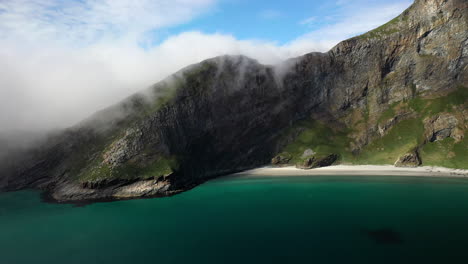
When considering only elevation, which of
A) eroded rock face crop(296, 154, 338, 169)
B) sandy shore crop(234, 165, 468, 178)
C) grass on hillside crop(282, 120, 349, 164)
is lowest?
sandy shore crop(234, 165, 468, 178)

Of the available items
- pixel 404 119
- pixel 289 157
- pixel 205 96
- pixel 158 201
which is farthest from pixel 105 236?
pixel 404 119

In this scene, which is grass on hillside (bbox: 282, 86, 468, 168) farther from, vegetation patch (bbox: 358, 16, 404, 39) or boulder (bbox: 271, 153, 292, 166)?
vegetation patch (bbox: 358, 16, 404, 39)

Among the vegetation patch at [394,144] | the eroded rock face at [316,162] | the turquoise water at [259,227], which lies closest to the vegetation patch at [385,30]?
the vegetation patch at [394,144]

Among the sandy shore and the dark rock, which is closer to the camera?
the sandy shore

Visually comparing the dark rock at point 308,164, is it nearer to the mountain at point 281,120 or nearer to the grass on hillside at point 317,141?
the mountain at point 281,120

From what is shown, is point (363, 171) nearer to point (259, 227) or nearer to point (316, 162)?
point (316, 162)

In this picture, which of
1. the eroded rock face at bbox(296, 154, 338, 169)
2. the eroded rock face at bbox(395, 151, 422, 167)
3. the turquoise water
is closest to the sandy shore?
the eroded rock face at bbox(395, 151, 422, 167)

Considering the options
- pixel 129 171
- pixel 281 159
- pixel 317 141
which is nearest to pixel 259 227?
pixel 129 171
